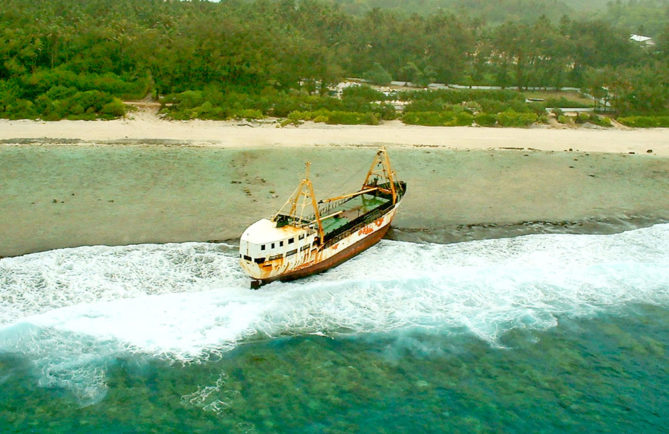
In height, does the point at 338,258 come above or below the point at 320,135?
below

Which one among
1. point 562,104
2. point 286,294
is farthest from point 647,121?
point 286,294

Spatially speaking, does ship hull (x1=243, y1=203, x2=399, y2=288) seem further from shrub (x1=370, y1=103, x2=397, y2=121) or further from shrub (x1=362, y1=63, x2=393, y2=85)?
shrub (x1=362, y1=63, x2=393, y2=85)

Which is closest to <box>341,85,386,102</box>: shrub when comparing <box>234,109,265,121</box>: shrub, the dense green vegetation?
the dense green vegetation

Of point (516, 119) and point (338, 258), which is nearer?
point (338, 258)

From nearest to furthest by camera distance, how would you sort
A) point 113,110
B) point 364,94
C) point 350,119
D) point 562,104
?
point 113,110, point 350,119, point 364,94, point 562,104

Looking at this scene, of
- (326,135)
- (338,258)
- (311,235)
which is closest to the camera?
(311,235)

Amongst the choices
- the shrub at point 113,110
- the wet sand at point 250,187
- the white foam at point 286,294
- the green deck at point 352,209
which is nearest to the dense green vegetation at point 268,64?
the shrub at point 113,110

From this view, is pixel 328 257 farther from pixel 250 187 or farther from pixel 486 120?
pixel 486 120
